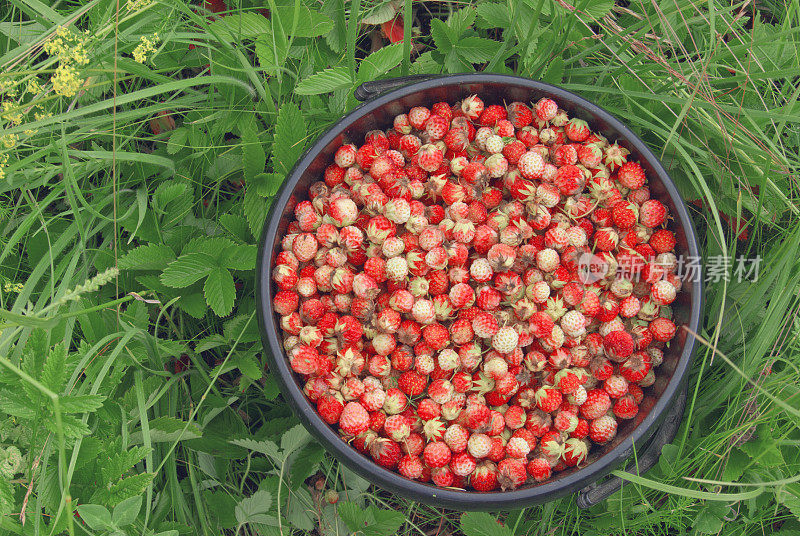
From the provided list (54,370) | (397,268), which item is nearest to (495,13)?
(397,268)

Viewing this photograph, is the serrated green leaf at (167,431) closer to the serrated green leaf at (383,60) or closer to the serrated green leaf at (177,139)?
the serrated green leaf at (177,139)

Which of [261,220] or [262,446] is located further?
[261,220]

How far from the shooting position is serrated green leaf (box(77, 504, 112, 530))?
1124mm

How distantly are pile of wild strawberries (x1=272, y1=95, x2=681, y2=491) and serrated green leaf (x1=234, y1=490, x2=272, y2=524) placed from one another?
339mm

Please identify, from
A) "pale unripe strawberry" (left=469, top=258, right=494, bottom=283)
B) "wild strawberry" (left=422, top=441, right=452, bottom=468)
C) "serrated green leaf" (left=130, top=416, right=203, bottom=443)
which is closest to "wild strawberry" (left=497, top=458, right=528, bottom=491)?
"wild strawberry" (left=422, top=441, right=452, bottom=468)

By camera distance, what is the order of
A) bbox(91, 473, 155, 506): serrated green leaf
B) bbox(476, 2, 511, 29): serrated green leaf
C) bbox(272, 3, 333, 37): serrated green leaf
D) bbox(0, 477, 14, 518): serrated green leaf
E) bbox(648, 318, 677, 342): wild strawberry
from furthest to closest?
bbox(476, 2, 511, 29): serrated green leaf < bbox(272, 3, 333, 37): serrated green leaf < bbox(648, 318, 677, 342): wild strawberry < bbox(91, 473, 155, 506): serrated green leaf < bbox(0, 477, 14, 518): serrated green leaf

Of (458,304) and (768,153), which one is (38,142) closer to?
(458,304)

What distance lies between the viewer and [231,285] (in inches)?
57.1

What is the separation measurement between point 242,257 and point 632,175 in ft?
3.06

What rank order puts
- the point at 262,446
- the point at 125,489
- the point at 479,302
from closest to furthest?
1. the point at 125,489
2. the point at 479,302
3. the point at 262,446

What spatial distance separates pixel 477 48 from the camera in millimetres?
1632

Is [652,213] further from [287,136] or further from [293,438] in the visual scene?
[293,438]

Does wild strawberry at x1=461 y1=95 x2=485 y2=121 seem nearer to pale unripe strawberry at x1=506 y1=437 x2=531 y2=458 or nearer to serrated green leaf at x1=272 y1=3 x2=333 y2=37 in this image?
serrated green leaf at x1=272 y1=3 x2=333 y2=37

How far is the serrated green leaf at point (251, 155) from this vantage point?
4.83ft
